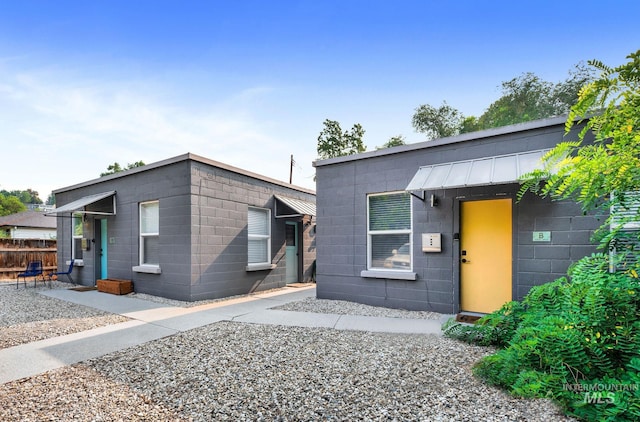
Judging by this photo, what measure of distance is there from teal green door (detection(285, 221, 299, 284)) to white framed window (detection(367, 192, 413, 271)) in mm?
4367

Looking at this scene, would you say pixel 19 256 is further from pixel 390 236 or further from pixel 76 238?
pixel 390 236

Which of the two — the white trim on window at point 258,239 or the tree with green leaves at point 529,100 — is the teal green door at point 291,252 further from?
the tree with green leaves at point 529,100

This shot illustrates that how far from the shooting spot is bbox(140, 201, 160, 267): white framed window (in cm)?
837

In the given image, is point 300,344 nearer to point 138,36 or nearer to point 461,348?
point 461,348

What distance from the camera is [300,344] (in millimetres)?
4395

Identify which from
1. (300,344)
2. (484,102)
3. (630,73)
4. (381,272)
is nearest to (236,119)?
(381,272)

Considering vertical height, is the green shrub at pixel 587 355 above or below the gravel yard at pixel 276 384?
above

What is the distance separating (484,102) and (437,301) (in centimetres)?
2982

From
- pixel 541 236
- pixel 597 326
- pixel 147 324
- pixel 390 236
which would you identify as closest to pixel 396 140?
pixel 390 236

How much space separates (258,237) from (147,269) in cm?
298

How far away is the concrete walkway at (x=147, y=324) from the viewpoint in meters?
3.97

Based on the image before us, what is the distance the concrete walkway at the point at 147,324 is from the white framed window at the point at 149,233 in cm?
108

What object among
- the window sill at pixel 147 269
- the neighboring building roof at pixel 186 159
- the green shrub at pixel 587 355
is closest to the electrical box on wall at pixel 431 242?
the green shrub at pixel 587 355

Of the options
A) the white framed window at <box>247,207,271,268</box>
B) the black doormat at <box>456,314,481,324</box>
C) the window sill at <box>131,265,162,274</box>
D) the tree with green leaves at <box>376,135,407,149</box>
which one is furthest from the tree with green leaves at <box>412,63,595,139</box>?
the window sill at <box>131,265,162,274</box>
